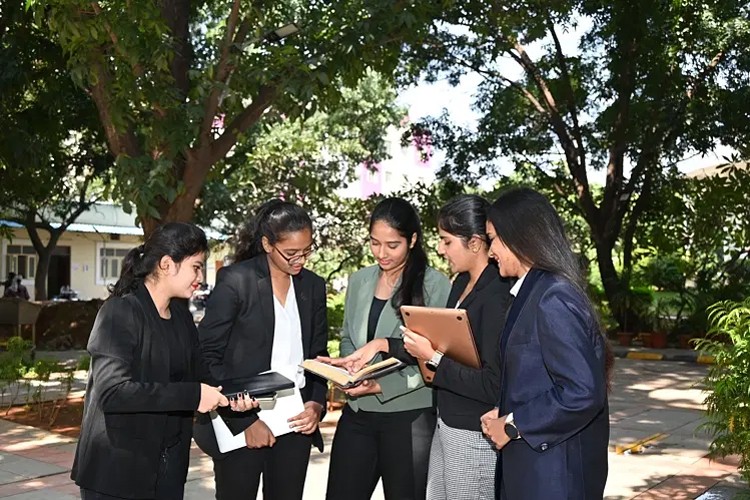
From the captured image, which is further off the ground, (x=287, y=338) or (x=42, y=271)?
(x=42, y=271)

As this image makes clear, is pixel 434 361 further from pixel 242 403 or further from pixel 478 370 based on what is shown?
pixel 242 403

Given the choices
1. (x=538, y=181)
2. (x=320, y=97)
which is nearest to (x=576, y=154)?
(x=538, y=181)

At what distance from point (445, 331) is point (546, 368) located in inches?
24.2

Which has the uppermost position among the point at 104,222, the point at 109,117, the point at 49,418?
the point at 104,222

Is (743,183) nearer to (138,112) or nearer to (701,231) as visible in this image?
(701,231)

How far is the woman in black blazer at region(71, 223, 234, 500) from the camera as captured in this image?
10.4 ft

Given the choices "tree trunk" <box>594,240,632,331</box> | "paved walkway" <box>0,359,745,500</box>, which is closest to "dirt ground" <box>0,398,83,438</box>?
"paved walkway" <box>0,359,745,500</box>

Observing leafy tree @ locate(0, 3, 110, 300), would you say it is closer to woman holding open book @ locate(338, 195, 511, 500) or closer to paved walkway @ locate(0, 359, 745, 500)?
paved walkway @ locate(0, 359, 745, 500)

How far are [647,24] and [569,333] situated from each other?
41.9 ft

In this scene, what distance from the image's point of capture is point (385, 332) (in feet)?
13.3

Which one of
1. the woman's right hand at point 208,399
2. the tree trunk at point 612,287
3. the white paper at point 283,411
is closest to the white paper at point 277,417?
the white paper at point 283,411

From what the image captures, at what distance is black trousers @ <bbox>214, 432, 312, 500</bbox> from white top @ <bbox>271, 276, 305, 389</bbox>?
0.27 meters


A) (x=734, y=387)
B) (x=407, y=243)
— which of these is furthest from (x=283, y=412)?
(x=734, y=387)

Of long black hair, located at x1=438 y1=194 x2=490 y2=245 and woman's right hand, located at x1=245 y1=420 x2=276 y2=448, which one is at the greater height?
long black hair, located at x1=438 y1=194 x2=490 y2=245
